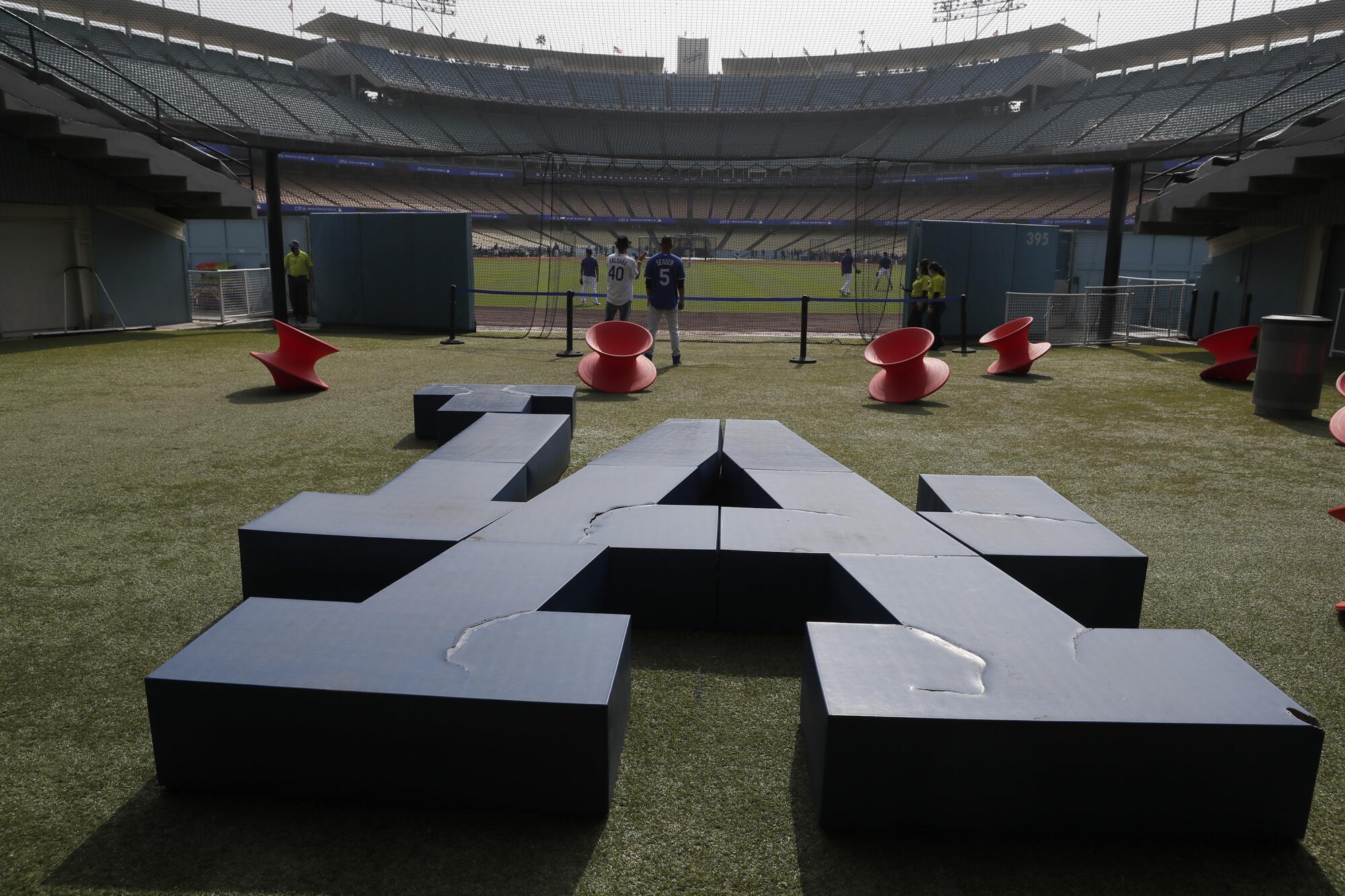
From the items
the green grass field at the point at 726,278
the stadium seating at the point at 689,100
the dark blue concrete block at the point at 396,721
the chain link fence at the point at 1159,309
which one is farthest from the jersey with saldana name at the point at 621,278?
the stadium seating at the point at 689,100

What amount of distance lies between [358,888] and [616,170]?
190 feet

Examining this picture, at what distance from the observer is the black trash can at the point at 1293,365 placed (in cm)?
959

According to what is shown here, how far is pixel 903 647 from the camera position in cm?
306

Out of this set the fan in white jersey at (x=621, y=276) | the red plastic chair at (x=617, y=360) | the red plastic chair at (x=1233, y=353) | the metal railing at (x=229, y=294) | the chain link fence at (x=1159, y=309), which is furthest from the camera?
the metal railing at (x=229, y=294)

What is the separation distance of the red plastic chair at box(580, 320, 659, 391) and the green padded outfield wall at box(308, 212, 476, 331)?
7545mm

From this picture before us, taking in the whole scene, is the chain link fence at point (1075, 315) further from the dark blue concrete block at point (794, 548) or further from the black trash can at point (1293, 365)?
the dark blue concrete block at point (794, 548)

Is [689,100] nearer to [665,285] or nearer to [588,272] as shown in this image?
[588,272]

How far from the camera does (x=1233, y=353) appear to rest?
1246cm

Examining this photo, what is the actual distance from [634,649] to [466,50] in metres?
67.8

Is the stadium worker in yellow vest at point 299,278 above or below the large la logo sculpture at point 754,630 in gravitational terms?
above

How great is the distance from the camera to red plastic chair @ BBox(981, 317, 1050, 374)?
12.6 m

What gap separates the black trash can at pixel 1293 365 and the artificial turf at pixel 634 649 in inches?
17.2

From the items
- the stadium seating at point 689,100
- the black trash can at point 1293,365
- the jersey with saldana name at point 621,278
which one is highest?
the stadium seating at point 689,100

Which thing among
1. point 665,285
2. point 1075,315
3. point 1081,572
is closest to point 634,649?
point 1081,572
